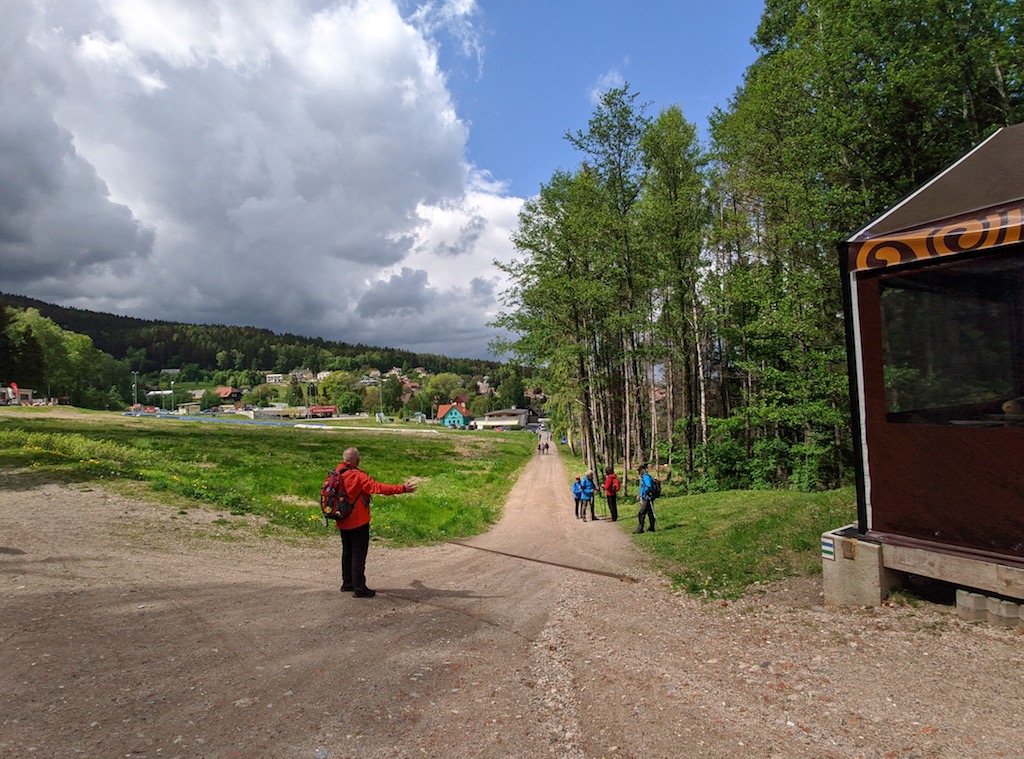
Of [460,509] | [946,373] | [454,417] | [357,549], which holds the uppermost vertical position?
[946,373]

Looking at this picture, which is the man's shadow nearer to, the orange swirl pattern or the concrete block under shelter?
the concrete block under shelter

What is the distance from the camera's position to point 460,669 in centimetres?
507

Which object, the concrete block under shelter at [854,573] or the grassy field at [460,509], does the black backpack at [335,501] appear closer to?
the grassy field at [460,509]

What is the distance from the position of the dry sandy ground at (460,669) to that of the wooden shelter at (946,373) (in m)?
0.88

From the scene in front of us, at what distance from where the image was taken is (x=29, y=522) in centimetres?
958

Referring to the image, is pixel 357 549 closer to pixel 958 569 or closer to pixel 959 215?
pixel 958 569

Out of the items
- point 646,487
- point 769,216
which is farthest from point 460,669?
point 769,216

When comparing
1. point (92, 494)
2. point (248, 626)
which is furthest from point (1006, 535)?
point (92, 494)

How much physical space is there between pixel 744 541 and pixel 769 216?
50.5 ft

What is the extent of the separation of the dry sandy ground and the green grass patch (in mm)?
713

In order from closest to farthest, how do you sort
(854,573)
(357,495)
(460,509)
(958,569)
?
(958,569) → (854,573) → (357,495) → (460,509)

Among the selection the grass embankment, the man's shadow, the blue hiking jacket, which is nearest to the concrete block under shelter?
the man's shadow

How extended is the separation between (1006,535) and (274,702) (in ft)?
24.0

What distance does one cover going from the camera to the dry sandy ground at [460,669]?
3754 millimetres
